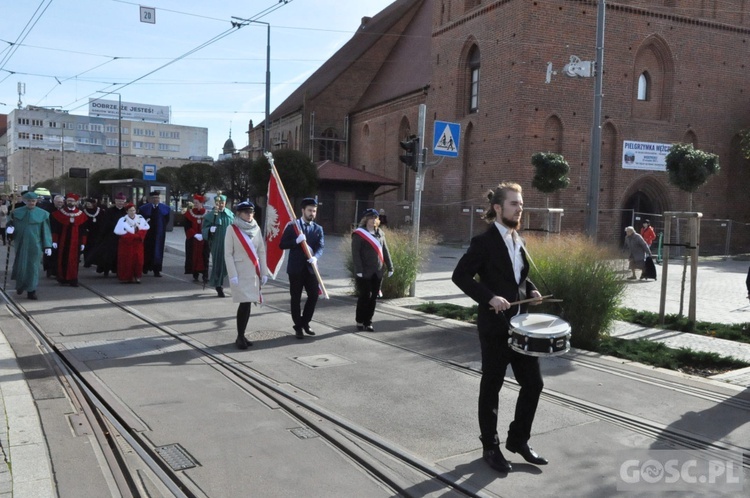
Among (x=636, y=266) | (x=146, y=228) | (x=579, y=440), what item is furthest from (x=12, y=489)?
(x=636, y=266)

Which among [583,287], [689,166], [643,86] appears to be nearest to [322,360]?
[583,287]

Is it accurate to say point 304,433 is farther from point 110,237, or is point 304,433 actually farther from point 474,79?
point 474,79

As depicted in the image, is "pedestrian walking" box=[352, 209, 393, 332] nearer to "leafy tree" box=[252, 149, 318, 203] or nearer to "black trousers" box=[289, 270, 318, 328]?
"black trousers" box=[289, 270, 318, 328]

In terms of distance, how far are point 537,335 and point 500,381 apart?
0.56 metres

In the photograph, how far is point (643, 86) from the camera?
30.4 meters

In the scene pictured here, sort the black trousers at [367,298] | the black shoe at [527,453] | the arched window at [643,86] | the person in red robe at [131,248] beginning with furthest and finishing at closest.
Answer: the arched window at [643,86] → the person in red robe at [131,248] → the black trousers at [367,298] → the black shoe at [527,453]

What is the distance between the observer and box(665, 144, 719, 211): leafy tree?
2389 cm

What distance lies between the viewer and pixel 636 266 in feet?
60.2

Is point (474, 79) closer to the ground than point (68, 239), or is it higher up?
higher up

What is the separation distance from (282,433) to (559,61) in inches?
1004

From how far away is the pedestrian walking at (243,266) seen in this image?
326 inches

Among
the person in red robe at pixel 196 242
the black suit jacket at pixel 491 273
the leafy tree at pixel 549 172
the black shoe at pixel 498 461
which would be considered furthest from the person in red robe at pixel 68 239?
the leafy tree at pixel 549 172

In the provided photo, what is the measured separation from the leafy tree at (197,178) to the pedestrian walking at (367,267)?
3726 centimetres

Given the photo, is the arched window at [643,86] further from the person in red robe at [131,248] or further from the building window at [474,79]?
the person in red robe at [131,248]
